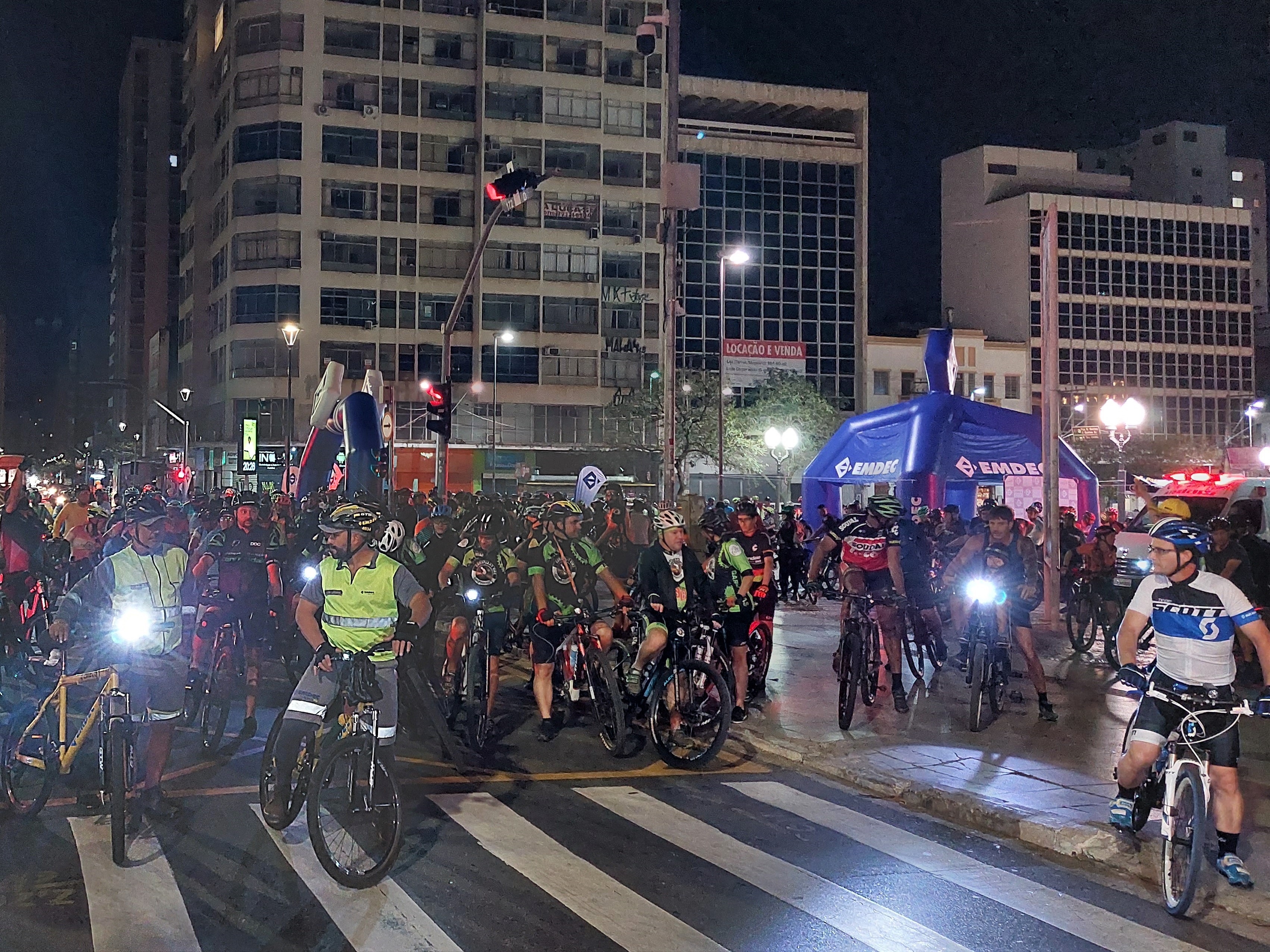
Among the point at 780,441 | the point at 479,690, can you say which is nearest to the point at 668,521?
the point at 479,690

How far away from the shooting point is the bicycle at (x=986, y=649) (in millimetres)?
10562

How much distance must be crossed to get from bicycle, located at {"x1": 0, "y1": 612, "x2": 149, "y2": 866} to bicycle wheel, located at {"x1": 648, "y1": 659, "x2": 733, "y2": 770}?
12.5ft

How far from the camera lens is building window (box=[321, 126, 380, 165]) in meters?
60.7

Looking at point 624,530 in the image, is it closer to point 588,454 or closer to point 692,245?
point 588,454

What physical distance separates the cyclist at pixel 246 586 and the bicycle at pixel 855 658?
505cm

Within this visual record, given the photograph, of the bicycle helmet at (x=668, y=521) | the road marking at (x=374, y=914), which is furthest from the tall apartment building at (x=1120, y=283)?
the road marking at (x=374, y=914)

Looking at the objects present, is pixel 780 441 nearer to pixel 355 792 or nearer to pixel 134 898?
pixel 355 792

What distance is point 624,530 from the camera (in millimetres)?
16156

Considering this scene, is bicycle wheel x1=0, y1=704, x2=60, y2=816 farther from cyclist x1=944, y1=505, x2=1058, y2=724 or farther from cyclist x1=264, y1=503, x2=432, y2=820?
cyclist x1=944, y1=505, x2=1058, y2=724

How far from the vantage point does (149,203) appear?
4048 inches

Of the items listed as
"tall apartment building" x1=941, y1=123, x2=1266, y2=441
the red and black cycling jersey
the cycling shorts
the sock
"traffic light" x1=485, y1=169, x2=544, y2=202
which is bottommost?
the sock

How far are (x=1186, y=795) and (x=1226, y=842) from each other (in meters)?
0.57

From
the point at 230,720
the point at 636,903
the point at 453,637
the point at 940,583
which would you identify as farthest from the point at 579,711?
the point at 940,583

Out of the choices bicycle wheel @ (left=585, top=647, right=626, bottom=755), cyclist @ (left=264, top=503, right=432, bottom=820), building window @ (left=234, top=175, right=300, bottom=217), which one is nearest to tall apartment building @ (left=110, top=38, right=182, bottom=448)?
building window @ (left=234, top=175, right=300, bottom=217)
